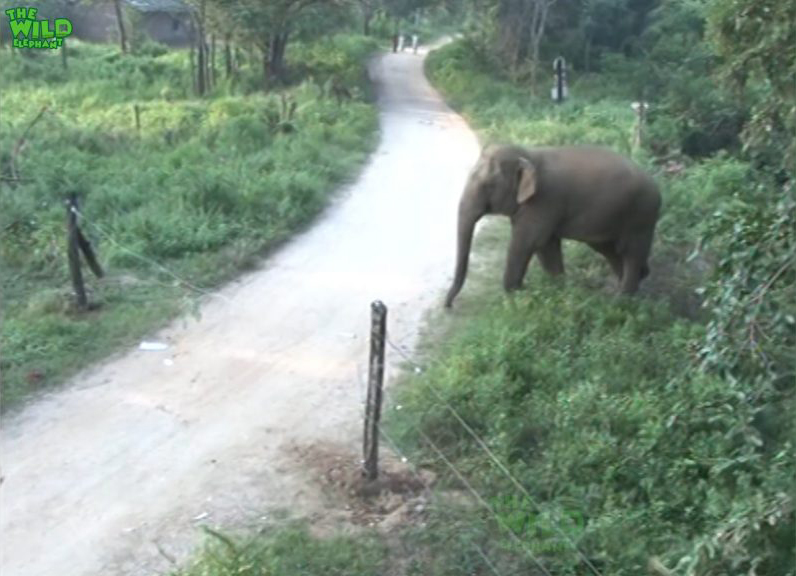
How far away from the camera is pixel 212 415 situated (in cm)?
898

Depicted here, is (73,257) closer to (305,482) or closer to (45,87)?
(305,482)

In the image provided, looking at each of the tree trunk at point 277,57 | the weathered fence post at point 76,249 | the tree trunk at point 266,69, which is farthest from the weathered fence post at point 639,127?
the tree trunk at point 266,69

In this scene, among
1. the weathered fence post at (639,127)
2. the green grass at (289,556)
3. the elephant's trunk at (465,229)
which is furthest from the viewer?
the weathered fence post at (639,127)

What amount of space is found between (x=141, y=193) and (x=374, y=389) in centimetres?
877

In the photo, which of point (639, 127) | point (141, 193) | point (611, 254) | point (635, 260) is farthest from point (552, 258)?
point (639, 127)

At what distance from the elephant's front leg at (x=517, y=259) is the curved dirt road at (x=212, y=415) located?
1028mm

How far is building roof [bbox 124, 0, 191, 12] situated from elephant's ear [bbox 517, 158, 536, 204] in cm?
2011

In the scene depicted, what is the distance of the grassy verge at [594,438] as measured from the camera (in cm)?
537

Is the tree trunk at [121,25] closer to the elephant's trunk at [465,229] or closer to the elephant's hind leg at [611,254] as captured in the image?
the elephant's hind leg at [611,254]

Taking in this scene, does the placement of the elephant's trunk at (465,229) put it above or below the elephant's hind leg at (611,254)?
above

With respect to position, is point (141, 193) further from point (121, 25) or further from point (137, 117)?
point (121, 25)

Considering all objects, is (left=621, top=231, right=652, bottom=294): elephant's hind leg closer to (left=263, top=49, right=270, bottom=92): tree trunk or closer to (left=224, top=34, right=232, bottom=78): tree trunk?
(left=263, top=49, right=270, bottom=92): tree trunk

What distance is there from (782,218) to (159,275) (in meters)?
8.31

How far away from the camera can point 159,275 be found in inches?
483
